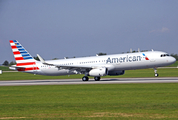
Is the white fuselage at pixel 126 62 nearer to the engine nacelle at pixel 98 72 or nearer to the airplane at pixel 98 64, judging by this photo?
the airplane at pixel 98 64

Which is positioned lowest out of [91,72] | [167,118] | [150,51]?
[167,118]

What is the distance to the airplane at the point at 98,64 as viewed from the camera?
151 feet

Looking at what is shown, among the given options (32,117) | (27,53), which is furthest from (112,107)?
(27,53)

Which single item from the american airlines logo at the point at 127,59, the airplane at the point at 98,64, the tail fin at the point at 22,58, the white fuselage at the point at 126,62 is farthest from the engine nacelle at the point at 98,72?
the tail fin at the point at 22,58

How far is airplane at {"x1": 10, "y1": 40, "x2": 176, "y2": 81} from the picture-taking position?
1812 inches

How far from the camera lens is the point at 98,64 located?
4816 centimetres

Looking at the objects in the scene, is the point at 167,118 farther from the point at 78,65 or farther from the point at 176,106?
the point at 78,65

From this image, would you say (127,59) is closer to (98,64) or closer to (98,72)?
(98,64)

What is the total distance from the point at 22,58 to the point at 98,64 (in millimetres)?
15770

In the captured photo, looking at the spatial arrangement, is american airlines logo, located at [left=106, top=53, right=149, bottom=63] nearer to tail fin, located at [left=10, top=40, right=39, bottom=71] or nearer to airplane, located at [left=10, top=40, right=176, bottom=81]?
airplane, located at [left=10, top=40, right=176, bottom=81]

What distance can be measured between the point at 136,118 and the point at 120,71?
120 feet

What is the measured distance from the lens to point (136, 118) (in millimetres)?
13234

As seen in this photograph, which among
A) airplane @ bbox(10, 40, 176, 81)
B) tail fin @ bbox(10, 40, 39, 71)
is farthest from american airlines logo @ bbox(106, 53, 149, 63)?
tail fin @ bbox(10, 40, 39, 71)

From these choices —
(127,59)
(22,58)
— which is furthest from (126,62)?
(22,58)
